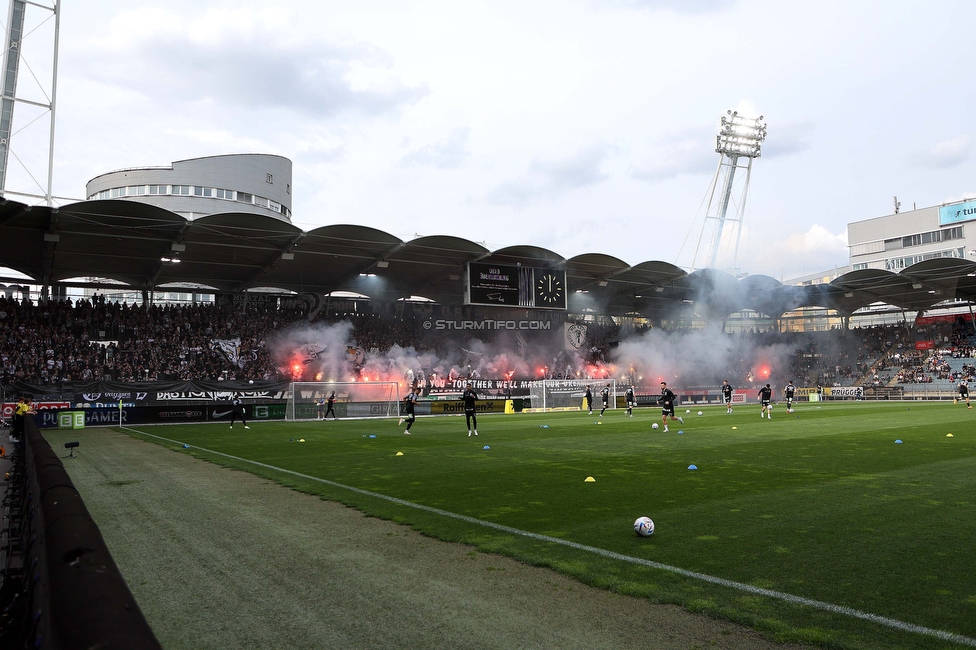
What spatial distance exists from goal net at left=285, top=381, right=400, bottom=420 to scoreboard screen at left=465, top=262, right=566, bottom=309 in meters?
9.00

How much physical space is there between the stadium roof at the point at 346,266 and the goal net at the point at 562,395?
878 cm

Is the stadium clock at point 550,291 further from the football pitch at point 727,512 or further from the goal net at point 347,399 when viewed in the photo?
the football pitch at point 727,512

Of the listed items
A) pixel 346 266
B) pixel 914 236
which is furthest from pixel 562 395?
pixel 914 236

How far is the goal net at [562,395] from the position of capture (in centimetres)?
4559

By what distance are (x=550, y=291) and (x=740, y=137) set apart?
28.6 metres

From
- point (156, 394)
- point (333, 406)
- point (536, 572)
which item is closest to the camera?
point (536, 572)

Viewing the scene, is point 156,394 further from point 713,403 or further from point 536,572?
point 713,403

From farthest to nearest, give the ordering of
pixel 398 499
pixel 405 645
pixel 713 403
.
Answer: pixel 713 403 → pixel 398 499 → pixel 405 645

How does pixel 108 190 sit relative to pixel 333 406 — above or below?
above

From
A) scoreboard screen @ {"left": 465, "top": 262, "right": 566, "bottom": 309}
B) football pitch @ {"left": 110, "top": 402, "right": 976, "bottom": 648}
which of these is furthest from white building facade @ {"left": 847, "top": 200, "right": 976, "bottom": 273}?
football pitch @ {"left": 110, "top": 402, "right": 976, "bottom": 648}

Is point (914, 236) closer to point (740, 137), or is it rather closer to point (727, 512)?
point (740, 137)

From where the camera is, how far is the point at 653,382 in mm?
60000

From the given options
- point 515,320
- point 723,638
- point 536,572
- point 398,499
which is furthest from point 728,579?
point 515,320

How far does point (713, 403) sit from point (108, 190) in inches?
2600
